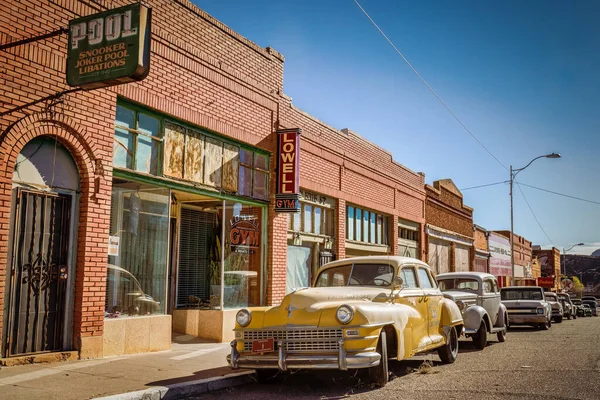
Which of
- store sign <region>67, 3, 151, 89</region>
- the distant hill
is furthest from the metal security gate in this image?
the distant hill

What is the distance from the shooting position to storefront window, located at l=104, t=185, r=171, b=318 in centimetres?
1035

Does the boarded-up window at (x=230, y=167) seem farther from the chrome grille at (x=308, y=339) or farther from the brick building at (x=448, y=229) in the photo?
the brick building at (x=448, y=229)

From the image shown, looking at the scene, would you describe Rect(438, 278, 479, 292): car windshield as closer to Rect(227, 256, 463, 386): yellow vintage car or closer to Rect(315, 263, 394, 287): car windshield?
Rect(227, 256, 463, 386): yellow vintage car

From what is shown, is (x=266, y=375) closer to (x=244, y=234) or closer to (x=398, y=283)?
(x=398, y=283)

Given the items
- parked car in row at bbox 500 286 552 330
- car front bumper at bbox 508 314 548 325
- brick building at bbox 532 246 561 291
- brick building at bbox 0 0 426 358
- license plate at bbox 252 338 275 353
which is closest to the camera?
license plate at bbox 252 338 275 353

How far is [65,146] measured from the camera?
950 centimetres

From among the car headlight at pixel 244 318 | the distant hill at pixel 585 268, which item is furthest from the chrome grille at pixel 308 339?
the distant hill at pixel 585 268

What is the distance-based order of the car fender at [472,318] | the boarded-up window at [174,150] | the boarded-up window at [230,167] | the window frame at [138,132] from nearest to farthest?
the window frame at [138,132] < the boarded-up window at [174,150] < the car fender at [472,318] < the boarded-up window at [230,167]

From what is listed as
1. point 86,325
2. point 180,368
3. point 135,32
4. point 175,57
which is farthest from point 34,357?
point 175,57

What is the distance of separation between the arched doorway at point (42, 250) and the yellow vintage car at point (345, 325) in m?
3.06

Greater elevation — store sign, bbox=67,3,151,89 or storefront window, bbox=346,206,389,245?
store sign, bbox=67,3,151,89

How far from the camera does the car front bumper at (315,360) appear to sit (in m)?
7.27

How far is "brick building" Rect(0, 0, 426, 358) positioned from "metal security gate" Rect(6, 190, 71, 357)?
20mm

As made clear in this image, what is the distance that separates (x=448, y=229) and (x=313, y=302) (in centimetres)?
2486
